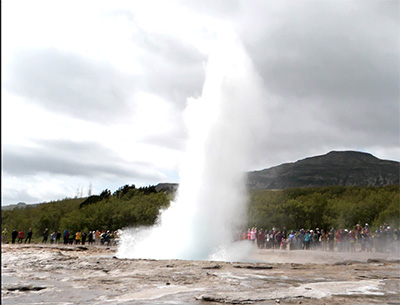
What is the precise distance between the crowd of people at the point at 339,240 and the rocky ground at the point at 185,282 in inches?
207

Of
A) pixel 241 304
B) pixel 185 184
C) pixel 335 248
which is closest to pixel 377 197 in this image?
pixel 335 248

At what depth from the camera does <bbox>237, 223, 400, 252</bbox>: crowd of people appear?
20.3 m

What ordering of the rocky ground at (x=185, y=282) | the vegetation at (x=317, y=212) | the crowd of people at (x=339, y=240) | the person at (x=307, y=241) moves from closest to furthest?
1. the rocky ground at (x=185, y=282)
2. the crowd of people at (x=339, y=240)
3. the person at (x=307, y=241)
4. the vegetation at (x=317, y=212)

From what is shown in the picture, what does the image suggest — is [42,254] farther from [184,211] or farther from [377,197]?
[377,197]

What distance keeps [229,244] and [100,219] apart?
110 ft

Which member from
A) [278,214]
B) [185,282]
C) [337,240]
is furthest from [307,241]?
[278,214]

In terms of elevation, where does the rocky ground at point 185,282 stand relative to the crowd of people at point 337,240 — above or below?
below

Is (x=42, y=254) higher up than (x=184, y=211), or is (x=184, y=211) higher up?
(x=184, y=211)

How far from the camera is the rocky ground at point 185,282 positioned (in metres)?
7.75

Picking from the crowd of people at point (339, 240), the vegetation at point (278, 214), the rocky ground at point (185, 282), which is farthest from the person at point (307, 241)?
the vegetation at point (278, 214)

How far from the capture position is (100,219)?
160 feet

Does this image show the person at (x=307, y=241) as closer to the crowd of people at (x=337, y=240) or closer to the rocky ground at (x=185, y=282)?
the crowd of people at (x=337, y=240)

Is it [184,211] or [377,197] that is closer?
[184,211]

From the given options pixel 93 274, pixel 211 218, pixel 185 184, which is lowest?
pixel 93 274
